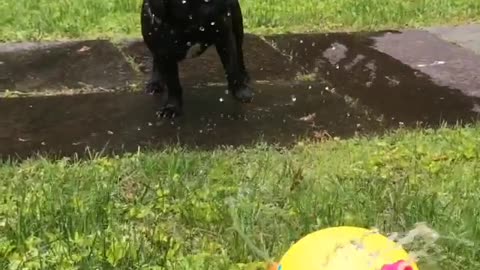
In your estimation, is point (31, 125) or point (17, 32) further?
point (17, 32)

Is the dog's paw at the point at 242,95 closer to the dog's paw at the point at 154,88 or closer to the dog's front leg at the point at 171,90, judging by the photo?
the dog's front leg at the point at 171,90

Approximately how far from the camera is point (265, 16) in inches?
273

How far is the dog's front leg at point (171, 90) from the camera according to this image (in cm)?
477

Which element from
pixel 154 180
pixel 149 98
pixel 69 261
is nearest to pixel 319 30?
pixel 149 98

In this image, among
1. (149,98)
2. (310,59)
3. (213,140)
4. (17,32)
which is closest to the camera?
(213,140)

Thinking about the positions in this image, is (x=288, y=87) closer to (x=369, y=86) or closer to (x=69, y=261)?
(x=369, y=86)

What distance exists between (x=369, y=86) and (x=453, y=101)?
0.55 metres

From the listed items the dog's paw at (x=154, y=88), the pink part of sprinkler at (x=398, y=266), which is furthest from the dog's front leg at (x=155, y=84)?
the pink part of sprinkler at (x=398, y=266)

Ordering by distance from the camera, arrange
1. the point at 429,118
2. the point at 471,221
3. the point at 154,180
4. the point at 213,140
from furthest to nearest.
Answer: the point at 429,118 → the point at 213,140 → the point at 154,180 → the point at 471,221

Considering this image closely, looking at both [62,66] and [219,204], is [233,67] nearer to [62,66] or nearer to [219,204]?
[62,66]

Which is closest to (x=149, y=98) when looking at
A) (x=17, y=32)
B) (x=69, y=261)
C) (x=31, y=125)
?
(x=31, y=125)

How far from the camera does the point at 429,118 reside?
15.7 ft

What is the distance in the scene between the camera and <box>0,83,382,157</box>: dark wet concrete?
4.33 m

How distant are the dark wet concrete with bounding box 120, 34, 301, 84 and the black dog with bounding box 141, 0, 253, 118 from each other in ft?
1.87
